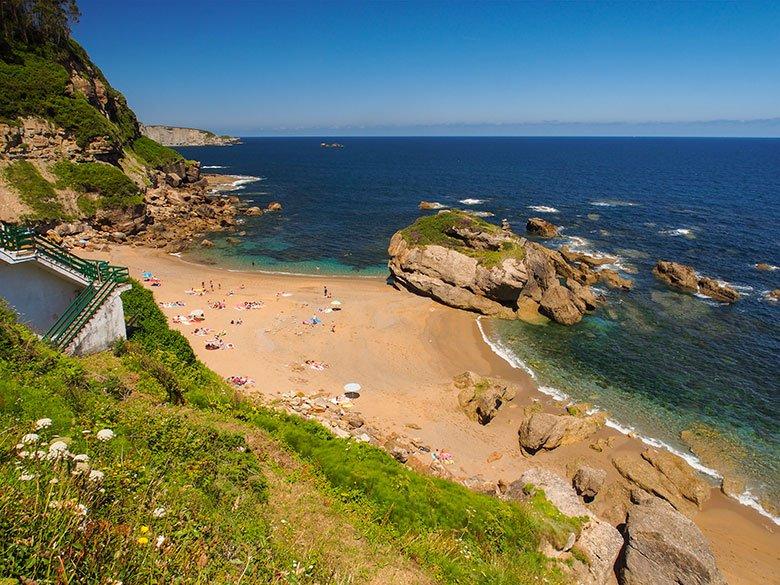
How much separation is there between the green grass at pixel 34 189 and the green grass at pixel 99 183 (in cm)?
189

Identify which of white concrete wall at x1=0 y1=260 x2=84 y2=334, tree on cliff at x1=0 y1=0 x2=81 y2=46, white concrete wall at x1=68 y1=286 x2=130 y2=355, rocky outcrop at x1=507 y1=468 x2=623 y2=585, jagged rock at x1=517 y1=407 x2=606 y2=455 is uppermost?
tree on cliff at x1=0 y1=0 x2=81 y2=46

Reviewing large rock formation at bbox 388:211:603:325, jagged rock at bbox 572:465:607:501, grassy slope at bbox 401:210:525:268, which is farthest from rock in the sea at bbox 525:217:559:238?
jagged rock at bbox 572:465:607:501

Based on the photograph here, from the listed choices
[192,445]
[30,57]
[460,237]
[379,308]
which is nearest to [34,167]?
[30,57]

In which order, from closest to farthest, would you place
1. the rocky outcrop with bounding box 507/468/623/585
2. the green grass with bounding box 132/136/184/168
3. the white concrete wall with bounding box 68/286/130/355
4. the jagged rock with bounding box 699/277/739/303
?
1. the rocky outcrop with bounding box 507/468/623/585
2. the white concrete wall with bounding box 68/286/130/355
3. the jagged rock with bounding box 699/277/739/303
4. the green grass with bounding box 132/136/184/168

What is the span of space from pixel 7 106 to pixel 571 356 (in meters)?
63.7

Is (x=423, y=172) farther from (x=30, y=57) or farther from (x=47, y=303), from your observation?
(x=47, y=303)

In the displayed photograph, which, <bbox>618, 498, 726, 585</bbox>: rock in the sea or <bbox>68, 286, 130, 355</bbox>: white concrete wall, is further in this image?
<bbox>68, 286, 130, 355</bbox>: white concrete wall

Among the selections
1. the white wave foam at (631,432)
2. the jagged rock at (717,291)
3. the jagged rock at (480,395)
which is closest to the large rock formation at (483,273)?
the white wave foam at (631,432)

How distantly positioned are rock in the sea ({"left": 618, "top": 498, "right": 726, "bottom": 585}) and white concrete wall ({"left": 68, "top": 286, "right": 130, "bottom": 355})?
20.3m

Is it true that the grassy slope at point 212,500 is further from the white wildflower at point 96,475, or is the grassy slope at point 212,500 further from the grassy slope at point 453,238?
the grassy slope at point 453,238

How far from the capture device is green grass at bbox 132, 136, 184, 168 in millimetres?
71438

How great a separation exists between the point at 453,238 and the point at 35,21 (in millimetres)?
65635

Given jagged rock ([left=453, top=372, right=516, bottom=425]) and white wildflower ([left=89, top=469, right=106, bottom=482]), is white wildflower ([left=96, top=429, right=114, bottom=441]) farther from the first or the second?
jagged rock ([left=453, top=372, right=516, bottom=425])

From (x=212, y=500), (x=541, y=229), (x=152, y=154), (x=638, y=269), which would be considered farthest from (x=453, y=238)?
(x=152, y=154)
